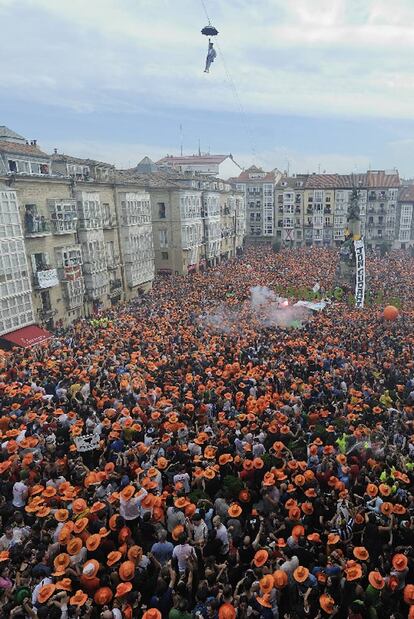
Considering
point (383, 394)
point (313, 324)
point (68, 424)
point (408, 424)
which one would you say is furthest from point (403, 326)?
point (68, 424)

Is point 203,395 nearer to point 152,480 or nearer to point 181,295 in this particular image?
point 152,480

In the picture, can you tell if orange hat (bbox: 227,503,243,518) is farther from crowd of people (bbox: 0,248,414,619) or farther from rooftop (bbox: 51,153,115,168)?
rooftop (bbox: 51,153,115,168)

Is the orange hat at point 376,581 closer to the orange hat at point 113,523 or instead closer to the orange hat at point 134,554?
the orange hat at point 134,554

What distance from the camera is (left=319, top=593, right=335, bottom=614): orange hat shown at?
6566 millimetres

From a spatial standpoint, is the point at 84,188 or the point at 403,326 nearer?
the point at 403,326

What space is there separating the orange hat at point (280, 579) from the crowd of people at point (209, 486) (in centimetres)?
3

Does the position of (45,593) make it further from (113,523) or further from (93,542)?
(113,523)

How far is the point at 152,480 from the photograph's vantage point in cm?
943

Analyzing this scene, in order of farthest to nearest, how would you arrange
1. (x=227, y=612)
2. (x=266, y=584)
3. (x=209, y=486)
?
(x=209, y=486) < (x=266, y=584) < (x=227, y=612)

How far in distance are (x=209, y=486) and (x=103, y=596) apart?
3.47 metres

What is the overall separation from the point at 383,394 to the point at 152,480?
8.91 meters

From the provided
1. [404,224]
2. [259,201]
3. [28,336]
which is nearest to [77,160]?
[28,336]

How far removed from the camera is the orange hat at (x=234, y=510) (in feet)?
28.1

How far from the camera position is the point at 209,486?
986 cm
